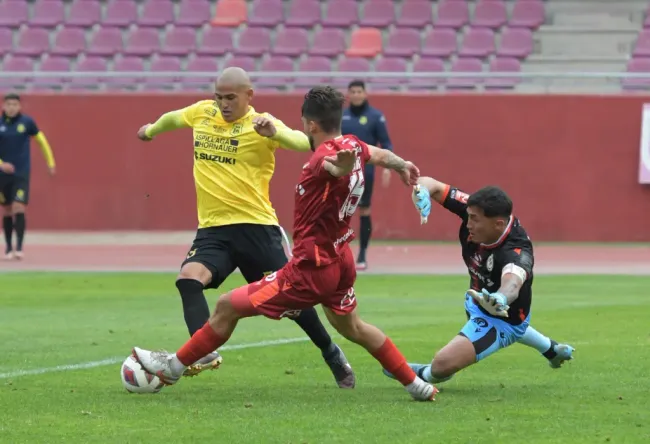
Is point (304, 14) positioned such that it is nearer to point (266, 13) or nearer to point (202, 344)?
point (266, 13)

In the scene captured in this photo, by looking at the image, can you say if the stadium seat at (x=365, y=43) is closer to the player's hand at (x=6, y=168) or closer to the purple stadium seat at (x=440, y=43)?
the purple stadium seat at (x=440, y=43)

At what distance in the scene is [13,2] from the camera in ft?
92.2

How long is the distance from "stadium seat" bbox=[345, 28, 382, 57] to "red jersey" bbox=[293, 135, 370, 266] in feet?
60.8

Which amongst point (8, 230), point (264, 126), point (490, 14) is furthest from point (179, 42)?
point (264, 126)

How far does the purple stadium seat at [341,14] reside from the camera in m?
26.8

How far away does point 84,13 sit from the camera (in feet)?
91.4

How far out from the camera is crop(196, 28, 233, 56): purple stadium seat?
26.2m

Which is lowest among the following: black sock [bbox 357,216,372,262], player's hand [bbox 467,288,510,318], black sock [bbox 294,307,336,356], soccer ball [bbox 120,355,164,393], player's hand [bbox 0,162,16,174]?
black sock [bbox 357,216,372,262]

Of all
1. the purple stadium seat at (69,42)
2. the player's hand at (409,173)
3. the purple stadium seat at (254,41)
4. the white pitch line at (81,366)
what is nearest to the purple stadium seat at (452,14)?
the purple stadium seat at (254,41)

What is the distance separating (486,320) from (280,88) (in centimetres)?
1561

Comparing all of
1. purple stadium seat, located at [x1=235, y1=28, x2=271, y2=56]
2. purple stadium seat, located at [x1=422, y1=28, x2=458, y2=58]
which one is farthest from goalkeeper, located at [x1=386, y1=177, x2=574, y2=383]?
purple stadium seat, located at [x1=235, y1=28, x2=271, y2=56]

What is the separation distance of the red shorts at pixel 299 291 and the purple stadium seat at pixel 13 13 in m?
21.5

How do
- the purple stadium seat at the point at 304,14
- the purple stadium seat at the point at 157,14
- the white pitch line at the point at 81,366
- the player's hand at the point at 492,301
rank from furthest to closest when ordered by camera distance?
the purple stadium seat at the point at 157,14 → the purple stadium seat at the point at 304,14 → the white pitch line at the point at 81,366 → the player's hand at the point at 492,301

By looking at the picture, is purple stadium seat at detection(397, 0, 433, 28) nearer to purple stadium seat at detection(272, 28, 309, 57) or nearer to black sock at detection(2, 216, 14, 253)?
purple stadium seat at detection(272, 28, 309, 57)
